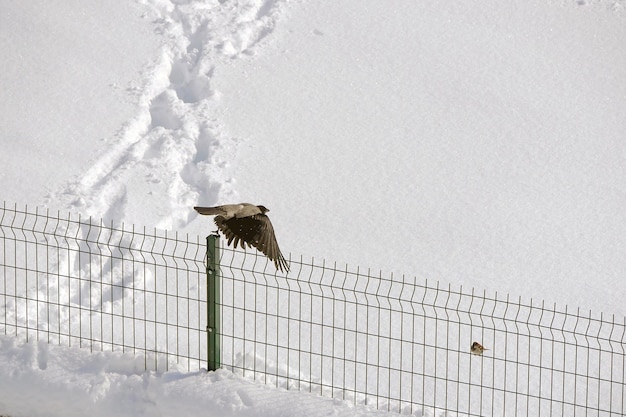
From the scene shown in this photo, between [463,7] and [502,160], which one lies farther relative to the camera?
[463,7]

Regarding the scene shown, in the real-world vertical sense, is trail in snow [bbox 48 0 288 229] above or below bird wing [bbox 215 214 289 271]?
above

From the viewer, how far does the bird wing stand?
718 centimetres

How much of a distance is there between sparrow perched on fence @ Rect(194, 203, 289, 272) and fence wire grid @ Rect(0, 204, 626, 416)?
16 centimetres

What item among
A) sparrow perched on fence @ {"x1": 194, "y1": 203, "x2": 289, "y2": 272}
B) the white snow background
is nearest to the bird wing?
sparrow perched on fence @ {"x1": 194, "y1": 203, "x2": 289, "y2": 272}

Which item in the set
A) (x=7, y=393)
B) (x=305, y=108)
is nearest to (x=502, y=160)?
(x=305, y=108)

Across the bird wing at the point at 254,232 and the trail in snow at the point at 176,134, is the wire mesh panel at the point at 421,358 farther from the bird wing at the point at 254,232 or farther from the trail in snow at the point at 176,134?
the trail in snow at the point at 176,134

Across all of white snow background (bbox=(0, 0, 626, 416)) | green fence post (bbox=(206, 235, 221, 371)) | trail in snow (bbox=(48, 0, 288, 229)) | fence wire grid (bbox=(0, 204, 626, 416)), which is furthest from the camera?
trail in snow (bbox=(48, 0, 288, 229))

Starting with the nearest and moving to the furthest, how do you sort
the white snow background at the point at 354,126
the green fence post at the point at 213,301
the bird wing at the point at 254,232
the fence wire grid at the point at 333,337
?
1. the green fence post at the point at 213,301
2. the bird wing at the point at 254,232
3. the fence wire grid at the point at 333,337
4. the white snow background at the point at 354,126

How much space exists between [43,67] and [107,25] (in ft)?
3.46

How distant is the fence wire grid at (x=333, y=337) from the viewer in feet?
24.2

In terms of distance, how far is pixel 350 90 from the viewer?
38.2 feet

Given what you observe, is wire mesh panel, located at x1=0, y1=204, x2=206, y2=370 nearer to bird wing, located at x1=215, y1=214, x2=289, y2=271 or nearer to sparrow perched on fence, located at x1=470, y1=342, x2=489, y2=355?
bird wing, located at x1=215, y1=214, x2=289, y2=271

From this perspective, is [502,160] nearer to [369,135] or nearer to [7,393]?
[369,135]

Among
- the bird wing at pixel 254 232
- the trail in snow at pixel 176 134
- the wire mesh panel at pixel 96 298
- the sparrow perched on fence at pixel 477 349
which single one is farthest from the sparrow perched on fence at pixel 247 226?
the trail in snow at pixel 176 134
